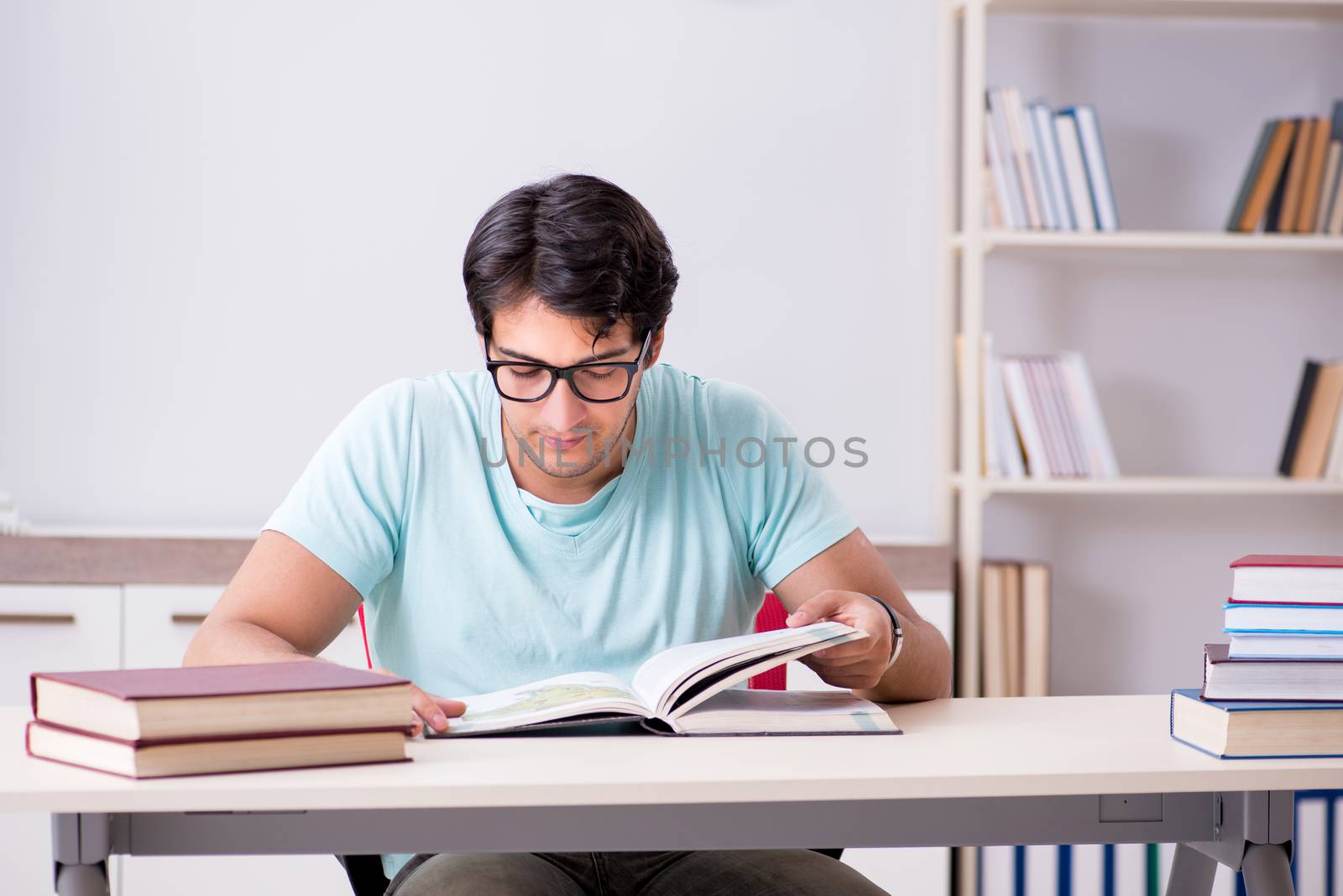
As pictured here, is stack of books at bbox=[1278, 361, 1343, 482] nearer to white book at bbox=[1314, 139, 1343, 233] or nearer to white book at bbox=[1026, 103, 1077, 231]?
white book at bbox=[1314, 139, 1343, 233]

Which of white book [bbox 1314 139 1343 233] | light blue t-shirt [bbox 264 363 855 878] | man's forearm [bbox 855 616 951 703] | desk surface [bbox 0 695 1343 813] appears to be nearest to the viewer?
desk surface [bbox 0 695 1343 813]

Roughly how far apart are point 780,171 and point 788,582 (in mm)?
1454

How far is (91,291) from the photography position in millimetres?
2648

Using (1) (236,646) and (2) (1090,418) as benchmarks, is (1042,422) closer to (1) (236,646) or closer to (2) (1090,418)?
(2) (1090,418)

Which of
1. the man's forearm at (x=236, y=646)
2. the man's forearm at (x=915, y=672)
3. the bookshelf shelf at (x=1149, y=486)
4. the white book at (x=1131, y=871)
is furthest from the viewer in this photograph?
the bookshelf shelf at (x=1149, y=486)

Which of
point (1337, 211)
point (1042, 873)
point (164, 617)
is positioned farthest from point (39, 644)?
point (1337, 211)

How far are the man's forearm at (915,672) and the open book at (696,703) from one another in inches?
4.0

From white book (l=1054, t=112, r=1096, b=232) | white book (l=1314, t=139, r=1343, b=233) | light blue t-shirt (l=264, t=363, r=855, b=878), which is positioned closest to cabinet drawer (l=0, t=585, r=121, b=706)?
light blue t-shirt (l=264, t=363, r=855, b=878)

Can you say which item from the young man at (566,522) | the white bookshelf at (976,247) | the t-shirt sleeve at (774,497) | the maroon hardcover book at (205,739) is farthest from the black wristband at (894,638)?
the white bookshelf at (976,247)

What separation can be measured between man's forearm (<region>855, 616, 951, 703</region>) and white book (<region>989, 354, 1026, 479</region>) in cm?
123

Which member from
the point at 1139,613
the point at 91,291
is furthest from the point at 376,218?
the point at 1139,613

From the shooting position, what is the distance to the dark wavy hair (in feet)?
4.51

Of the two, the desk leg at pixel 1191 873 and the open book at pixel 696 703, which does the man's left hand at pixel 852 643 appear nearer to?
the open book at pixel 696 703

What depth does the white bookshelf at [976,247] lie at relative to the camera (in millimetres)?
2520
